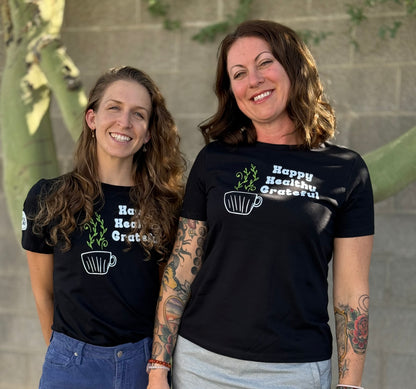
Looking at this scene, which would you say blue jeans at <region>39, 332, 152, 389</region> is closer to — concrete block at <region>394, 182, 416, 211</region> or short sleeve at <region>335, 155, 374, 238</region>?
short sleeve at <region>335, 155, 374, 238</region>

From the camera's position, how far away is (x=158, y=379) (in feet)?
6.10

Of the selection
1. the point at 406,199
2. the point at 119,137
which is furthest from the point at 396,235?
the point at 119,137

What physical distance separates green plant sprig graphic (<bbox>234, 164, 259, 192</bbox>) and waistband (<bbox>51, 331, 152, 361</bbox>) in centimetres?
60

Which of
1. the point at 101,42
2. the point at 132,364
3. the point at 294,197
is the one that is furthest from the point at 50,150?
the point at 294,197

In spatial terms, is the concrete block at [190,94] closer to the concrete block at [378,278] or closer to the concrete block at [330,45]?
the concrete block at [330,45]

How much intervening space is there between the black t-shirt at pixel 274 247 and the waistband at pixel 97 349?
0.18m

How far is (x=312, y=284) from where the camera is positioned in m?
1.75

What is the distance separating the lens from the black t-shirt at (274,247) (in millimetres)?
1726

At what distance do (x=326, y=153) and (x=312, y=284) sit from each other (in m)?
0.39

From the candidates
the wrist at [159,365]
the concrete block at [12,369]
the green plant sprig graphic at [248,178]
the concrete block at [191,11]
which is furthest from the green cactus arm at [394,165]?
the concrete block at [12,369]

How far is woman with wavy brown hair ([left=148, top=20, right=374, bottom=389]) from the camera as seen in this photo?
1.73 m

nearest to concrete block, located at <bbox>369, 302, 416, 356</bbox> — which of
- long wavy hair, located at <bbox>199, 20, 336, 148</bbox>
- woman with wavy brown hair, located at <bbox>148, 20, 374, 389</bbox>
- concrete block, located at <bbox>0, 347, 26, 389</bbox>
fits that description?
woman with wavy brown hair, located at <bbox>148, 20, 374, 389</bbox>

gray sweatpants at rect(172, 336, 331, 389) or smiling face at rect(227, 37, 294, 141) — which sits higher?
smiling face at rect(227, 37, 294, 141)

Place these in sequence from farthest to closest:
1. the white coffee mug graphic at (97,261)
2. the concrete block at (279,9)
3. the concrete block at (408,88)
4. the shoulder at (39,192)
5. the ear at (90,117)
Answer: the concrete block at (279,9) → the concrete block at (408,88) → the ear at (90,117) → the shoulder at (39,192) → the white coffee mug graphic at (97,261)
